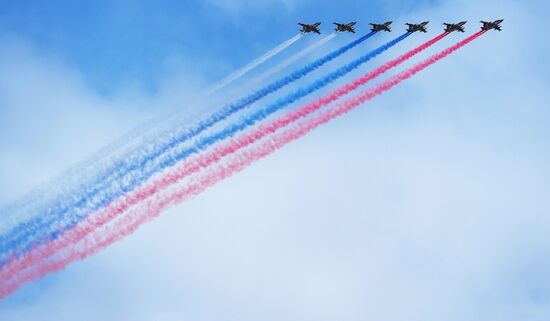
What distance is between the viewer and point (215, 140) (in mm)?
65000

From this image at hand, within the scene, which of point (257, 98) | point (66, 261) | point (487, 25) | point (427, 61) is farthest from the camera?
point (487, 25)

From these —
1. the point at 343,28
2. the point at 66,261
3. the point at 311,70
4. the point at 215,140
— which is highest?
the point at 343,28

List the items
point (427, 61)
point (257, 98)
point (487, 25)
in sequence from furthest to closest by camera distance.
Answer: point (487, 25) → point (427, 61) → point (257, 98)

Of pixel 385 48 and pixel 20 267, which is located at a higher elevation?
pixel 385 48

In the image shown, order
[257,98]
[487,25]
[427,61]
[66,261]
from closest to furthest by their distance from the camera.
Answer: [66,261]
[257,98]
[427,61]
[487,25]

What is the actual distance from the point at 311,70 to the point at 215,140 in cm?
1351

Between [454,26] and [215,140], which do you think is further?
[454,26]

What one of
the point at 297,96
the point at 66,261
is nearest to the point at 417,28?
the point at 297,96

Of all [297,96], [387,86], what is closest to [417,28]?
[387,86]

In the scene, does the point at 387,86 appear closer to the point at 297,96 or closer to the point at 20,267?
the point at 297,96

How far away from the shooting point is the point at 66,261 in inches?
2467

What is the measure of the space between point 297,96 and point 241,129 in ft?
22.9

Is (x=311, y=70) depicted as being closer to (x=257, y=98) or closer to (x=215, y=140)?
(x=257, y=98)

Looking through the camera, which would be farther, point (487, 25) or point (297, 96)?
point (487, 25)
